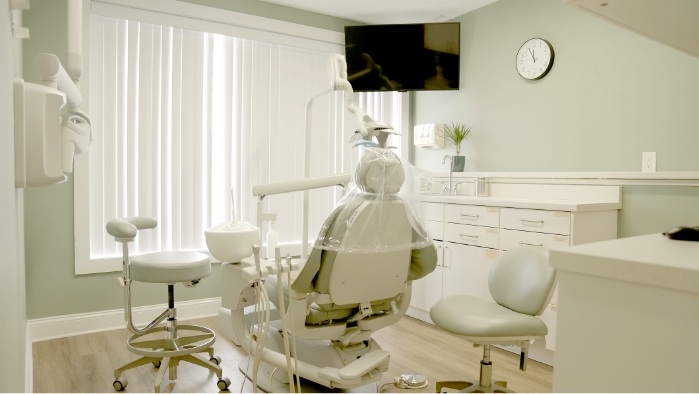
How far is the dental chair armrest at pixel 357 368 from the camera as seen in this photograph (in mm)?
1899

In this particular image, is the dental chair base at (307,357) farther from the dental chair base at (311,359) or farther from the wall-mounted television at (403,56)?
the wall-mounted television at (403,56)

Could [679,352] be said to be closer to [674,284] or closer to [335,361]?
[674,284]

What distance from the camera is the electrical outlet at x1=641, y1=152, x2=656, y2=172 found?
2.59m

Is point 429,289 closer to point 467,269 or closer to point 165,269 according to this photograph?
point 467,269

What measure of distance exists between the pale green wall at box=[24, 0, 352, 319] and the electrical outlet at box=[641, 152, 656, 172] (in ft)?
11.2

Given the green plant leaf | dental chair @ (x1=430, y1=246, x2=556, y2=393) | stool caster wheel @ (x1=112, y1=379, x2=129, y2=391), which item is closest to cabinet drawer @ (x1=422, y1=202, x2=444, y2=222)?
the green plant leaf

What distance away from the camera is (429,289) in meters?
3.23

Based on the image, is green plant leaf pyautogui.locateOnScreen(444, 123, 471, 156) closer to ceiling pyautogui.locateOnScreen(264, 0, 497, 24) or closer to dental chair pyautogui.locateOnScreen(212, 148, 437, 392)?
ceiling pyautogui.locateOnScreen(264, 0, 497, 24)

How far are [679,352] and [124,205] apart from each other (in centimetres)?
323

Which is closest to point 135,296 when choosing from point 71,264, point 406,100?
point 71,264

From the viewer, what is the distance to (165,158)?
3258 mm

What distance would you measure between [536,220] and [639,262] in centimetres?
207

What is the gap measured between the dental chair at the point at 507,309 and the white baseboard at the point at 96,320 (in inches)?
82.9

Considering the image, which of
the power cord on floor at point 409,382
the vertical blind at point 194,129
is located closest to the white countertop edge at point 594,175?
the power cord on floor at point 409,382
